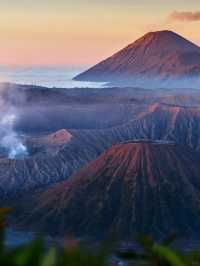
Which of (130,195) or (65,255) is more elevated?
(65,255)

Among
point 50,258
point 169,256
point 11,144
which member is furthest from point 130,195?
point 50,258

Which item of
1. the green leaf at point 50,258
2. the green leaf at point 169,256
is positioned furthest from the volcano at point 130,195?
the green leaf at point 50,258

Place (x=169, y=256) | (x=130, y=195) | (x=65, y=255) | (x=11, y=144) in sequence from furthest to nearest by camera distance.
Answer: (x=11, y=144)
(x=130, y=195)
(x=169, y=256)
(x=65, y=255)

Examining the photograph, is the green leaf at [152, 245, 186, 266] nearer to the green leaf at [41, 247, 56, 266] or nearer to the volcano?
the green leaf at [41, 247, 56, 266]

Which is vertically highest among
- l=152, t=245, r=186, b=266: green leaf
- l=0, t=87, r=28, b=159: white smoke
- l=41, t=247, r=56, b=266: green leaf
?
l=41, t=247, r=56, b=266: green leaf

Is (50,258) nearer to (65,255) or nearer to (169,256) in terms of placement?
(65,255)

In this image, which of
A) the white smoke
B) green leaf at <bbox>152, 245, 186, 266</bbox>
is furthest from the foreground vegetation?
the white smoke

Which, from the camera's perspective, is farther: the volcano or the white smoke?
the white smoke

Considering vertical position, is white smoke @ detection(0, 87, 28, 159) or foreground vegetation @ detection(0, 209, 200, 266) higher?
foreground vegetation @ detection(0, 209, 200, 266)

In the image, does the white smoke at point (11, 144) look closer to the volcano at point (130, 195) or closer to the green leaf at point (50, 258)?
the volcano at point (130, 195)
